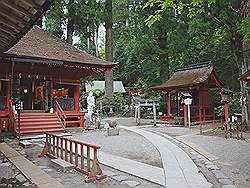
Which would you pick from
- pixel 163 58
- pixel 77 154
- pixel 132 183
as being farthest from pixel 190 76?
pixel 132 183

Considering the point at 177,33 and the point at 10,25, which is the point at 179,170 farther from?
the point at 177,33

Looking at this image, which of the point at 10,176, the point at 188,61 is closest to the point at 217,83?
the point at 188,61

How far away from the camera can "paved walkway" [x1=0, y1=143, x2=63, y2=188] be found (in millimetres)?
5602

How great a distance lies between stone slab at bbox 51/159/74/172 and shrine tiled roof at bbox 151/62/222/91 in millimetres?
13259

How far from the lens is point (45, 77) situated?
51.9 feet

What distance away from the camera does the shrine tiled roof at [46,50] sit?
14.1 meters

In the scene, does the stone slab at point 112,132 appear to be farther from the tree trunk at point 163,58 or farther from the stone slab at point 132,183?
the tree trunk at point 163,58

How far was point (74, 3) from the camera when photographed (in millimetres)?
20609

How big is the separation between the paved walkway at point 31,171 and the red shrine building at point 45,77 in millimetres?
4706

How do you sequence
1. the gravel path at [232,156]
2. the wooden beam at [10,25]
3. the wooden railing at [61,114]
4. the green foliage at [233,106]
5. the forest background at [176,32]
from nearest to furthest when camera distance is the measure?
the wooden beam at [10,25], the gravel path at [232,156], the wooden railing at [61,114], the forest background at [176,32], the green foliage at [233,106]

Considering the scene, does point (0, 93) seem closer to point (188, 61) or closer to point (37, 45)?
point (37, 45)

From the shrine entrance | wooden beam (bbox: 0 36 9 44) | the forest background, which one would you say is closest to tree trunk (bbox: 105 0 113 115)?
the forest background

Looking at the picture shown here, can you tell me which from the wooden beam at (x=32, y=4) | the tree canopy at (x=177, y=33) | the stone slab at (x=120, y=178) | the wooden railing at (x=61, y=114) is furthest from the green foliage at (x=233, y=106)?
the wooden beam at (x=32, y=4)

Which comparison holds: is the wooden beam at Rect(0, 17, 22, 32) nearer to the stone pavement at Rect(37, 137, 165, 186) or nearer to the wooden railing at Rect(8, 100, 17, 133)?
the stone pavement at Rect(37, 137, 165, 186)
